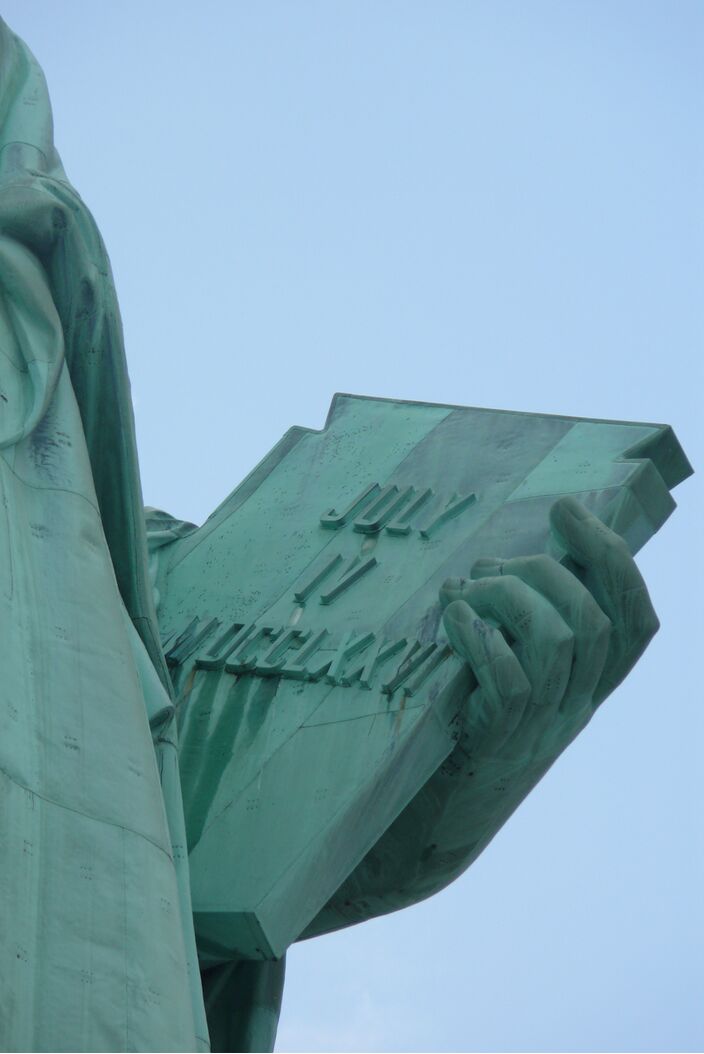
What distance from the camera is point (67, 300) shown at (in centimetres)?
920

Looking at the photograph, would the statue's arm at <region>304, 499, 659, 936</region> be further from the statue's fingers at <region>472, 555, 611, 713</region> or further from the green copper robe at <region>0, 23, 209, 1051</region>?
the green copper robe at <region>0, 23, 209, 1051</region>

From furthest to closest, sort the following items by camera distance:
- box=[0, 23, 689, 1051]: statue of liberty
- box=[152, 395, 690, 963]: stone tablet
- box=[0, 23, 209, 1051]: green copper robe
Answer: box=[152, 395, 690, 963]: stone tablet, box=[0, 23, 689, 1051]: statue of liberty, box=[0, 23, 209, 1051]: green copper robe

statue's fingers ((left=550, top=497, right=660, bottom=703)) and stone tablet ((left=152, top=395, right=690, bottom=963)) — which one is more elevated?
statue's fingers ((left=550, top=497, right=660, bottom=703))

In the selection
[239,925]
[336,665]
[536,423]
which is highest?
[536,423]

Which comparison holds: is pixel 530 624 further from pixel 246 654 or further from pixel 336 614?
pixel 246 654

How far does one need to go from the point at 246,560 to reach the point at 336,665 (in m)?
1.17

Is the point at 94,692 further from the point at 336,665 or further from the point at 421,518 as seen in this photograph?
the point at 421,518

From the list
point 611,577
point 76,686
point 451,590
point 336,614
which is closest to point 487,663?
point 451,590

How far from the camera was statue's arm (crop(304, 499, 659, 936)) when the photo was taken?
9555mm

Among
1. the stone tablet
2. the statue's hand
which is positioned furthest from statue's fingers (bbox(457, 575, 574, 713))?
the stone tablet

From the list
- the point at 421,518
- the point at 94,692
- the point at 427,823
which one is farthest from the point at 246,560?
the point at 94,692

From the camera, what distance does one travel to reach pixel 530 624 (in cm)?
955

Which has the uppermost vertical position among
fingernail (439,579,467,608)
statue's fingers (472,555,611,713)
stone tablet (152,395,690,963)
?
statue's fingers (472,555,611,713)

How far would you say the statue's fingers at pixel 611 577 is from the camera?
9.76m
